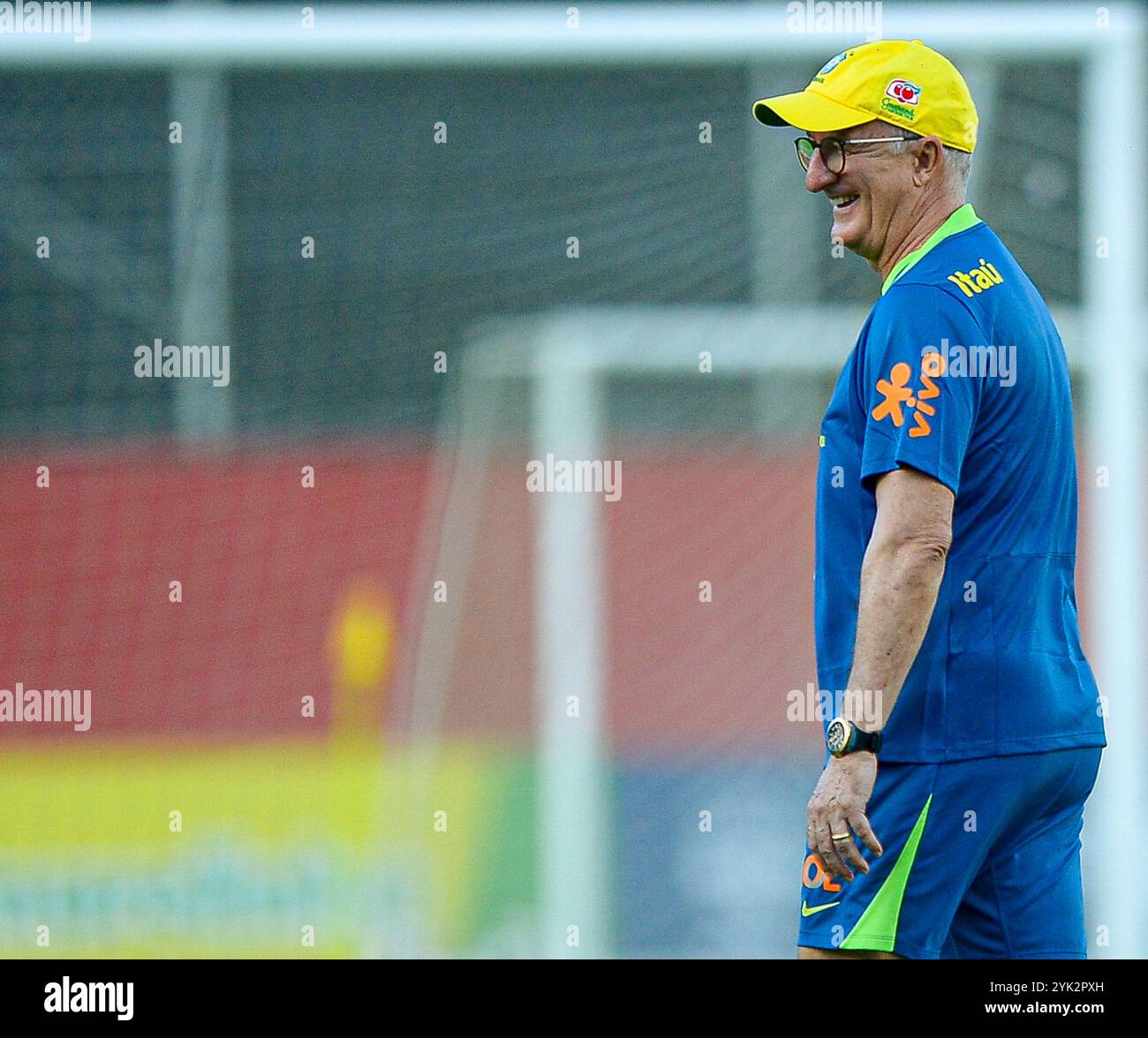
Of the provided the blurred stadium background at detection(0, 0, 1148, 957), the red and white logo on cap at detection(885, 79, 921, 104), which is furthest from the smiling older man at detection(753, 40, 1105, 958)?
the blurred stadium background at detection(0, 0, 1148, 957)

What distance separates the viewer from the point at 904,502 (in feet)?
7.32

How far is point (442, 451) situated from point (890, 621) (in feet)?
13.6

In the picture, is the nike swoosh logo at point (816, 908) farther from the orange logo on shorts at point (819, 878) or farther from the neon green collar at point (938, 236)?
the neon green collar at point (938, 236)

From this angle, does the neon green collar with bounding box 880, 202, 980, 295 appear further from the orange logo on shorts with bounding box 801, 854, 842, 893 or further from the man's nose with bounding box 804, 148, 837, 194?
the orange logo on shorts with bounding box 801, 854, 842, 893

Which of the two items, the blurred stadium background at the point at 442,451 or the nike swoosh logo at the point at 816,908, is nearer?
the nike swoosh logo at the point at 816,908

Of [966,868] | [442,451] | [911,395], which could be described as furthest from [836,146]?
[442,451]

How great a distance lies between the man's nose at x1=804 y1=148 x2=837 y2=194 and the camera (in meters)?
2.50

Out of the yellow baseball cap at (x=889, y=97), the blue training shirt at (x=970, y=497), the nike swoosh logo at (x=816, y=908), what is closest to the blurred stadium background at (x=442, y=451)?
the yellow baseball cap at (x=889, y=97)

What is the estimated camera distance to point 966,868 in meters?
2.28

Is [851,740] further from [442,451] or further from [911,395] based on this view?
[442,451]

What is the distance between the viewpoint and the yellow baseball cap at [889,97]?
7.98 ft

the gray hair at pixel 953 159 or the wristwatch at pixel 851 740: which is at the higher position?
the gray hair at pixel 953 159

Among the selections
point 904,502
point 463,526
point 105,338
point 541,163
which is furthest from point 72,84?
point 904,502

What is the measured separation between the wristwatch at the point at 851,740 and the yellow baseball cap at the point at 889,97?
925 millimetres
